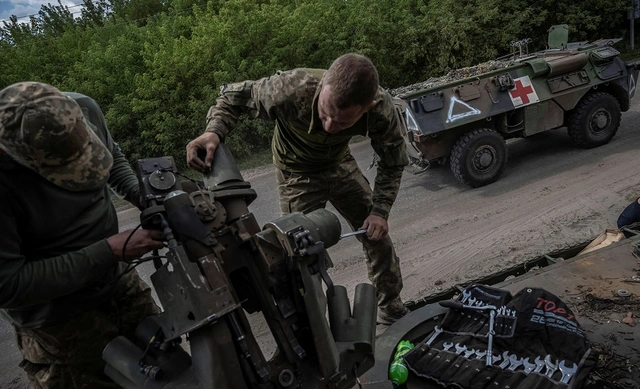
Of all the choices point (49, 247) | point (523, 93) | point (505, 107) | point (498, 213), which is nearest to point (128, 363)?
point (49, 247)

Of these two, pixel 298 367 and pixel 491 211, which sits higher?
pixel 298 367

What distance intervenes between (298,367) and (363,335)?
0.27m

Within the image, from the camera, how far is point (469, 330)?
248 cm

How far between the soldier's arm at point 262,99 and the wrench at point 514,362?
66.0 inches

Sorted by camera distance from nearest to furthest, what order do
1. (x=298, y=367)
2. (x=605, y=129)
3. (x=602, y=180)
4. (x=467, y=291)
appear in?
(x=298, y=367) → (x=467, y=291) → (x=602, y=180) → (x=605, y=129)

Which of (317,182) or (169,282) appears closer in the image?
(169,282)

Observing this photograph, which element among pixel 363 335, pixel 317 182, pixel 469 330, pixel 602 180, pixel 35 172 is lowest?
pixel 602 180

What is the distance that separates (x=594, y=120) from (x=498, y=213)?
2.53m

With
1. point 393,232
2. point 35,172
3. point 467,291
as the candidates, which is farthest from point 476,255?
point 35,172

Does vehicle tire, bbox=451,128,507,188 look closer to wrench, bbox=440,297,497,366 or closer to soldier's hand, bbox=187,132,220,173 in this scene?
wrench, bbox=440,297,497,366

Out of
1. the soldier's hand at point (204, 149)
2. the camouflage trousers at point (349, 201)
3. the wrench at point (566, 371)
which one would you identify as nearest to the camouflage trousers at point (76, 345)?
the soldier's hand at point (204, 149)

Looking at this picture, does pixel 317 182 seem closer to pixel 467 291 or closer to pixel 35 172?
pixel 467 291

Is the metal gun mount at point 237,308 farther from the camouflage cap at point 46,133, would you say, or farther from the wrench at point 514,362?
the wrench at point 514,362

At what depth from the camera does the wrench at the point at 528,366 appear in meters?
2.17
